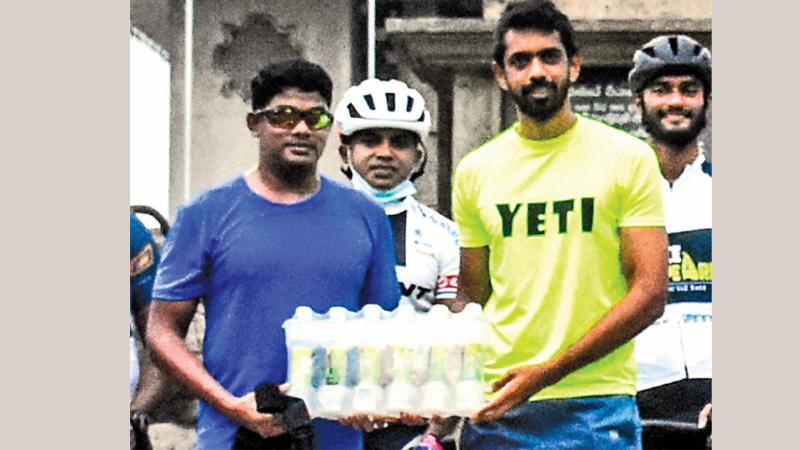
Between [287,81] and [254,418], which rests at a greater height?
[287,81]

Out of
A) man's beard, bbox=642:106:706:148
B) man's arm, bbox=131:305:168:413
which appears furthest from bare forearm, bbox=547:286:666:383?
man's arm, bbox=131:305:168:413

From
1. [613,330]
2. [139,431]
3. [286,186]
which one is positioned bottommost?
[139,431]

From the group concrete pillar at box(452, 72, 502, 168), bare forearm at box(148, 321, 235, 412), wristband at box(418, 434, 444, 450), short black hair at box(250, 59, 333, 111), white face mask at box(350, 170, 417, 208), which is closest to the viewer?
bare forearm at box(148, 321, 235, 412)

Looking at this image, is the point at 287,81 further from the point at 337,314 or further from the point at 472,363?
the point at 472,363

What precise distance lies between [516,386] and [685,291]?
911mm

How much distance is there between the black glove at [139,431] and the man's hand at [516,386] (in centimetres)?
130

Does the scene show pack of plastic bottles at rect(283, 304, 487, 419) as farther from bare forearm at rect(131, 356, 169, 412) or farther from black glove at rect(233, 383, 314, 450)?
bare forearm at rect(131, 356, 169, 412)

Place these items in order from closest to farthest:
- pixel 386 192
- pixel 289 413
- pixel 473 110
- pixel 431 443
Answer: pixel 289 413 < pixel 431 443 < pixel 386 192 < pixel 473 110

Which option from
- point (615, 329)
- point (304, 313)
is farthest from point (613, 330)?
point (304, 313)

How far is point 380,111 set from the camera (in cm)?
493

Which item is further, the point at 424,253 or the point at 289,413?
the point at 424,253

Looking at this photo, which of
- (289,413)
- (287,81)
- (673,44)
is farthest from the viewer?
(673,44)

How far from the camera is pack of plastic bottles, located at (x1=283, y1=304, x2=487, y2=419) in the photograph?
4113mm

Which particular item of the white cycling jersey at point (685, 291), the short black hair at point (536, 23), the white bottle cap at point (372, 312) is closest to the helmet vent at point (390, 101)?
the short black hair at point (536, 23)
